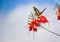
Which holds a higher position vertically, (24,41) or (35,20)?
(35,20)

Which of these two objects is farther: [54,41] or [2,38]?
[2,38]

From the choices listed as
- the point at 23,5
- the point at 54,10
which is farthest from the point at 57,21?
the point at 23,5

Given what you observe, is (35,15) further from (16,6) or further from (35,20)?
(16,6)

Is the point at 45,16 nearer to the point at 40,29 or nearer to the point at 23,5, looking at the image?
the point at 40,29

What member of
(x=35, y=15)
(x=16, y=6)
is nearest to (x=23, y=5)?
(x=16, y=6)

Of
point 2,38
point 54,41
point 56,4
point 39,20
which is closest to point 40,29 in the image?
point 39,20

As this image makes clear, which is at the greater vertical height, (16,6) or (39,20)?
(16,6)

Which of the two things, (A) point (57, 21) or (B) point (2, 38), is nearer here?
(A) point (57, 21)

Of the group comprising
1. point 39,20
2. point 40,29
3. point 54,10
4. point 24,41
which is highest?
point 54,10

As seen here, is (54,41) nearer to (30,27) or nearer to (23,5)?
(30,27)
